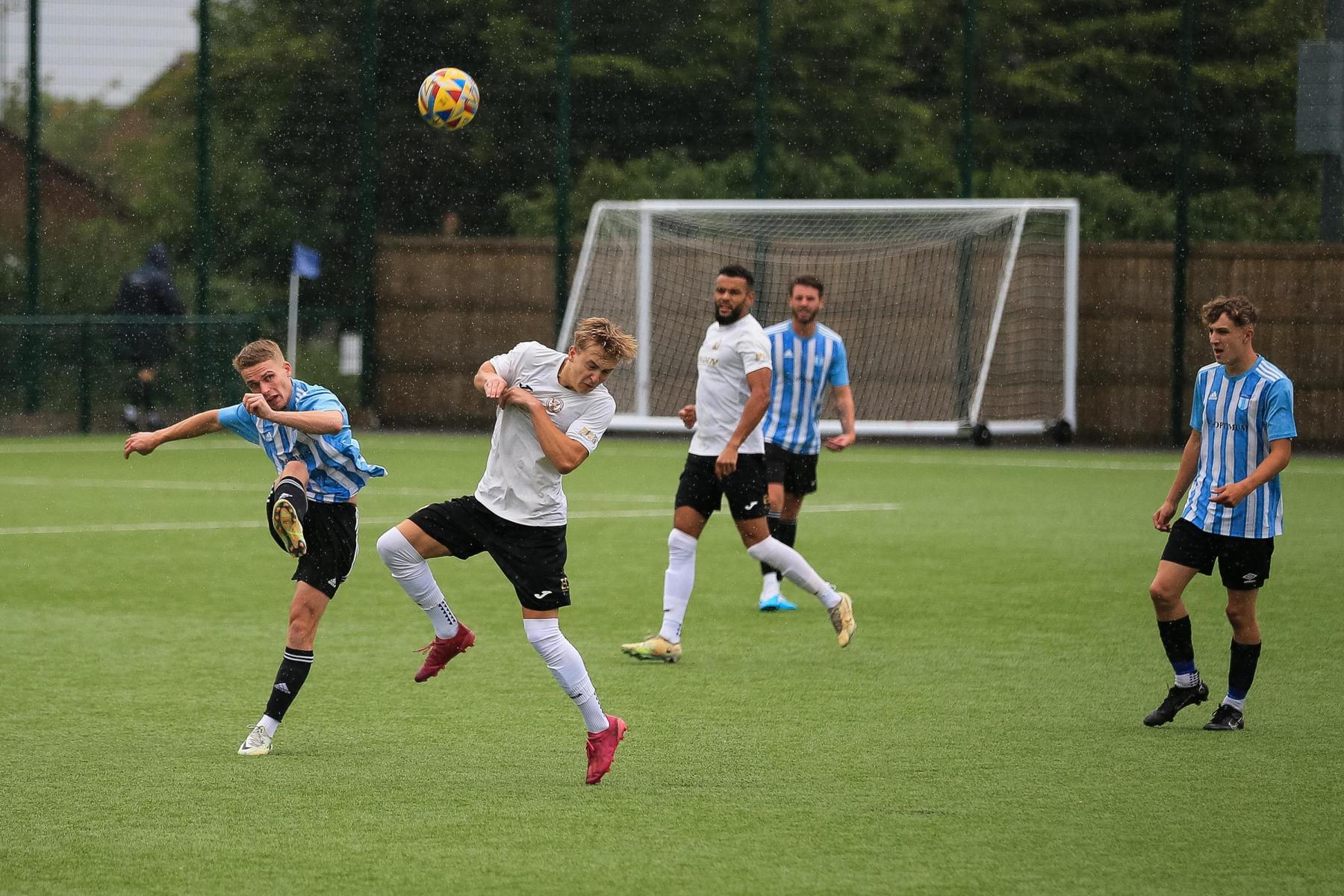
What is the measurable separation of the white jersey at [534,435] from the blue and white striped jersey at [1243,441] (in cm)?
243

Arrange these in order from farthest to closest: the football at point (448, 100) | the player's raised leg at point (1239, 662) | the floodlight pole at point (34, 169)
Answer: the floodlight pole at point (34, 169), the football at point (448, 100), the player's raised leg at point (1239, 662)

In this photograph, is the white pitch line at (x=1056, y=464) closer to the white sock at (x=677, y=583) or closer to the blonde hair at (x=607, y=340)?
the white sock at (x=677, y=583)

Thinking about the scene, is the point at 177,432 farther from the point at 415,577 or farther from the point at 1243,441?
the point at 1243,441

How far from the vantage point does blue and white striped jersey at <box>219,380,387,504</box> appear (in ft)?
23.1

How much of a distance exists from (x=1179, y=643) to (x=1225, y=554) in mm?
421

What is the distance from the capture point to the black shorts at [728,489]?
9.68m

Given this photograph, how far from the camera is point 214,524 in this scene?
48.7 feet

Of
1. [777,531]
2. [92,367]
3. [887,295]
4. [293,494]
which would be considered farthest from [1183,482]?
[92,367]

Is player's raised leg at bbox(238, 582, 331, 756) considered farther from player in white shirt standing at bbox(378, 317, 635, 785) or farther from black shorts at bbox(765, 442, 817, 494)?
black shorts at bbox(765, 442, 817, 494)

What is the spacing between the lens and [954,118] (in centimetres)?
2598

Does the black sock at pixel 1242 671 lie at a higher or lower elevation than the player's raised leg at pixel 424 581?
lower

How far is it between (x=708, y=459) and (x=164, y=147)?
60.6 feet

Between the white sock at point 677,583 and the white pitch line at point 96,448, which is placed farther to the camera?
the white pitch line at point 96,448

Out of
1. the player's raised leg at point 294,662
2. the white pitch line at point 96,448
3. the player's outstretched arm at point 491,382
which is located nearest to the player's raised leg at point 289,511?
the player's raised leg at point 294,662
